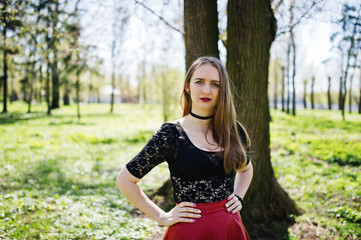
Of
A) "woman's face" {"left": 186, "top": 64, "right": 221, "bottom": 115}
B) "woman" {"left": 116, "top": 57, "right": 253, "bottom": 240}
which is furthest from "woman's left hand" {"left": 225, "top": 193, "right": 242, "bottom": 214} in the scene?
"woman's face" {"left": 186, "top": 64, "right": 221, "bottom": 115}

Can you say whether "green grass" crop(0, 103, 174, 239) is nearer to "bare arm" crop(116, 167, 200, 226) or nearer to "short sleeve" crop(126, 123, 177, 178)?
"bare arm" crop(116, 167, 200, 226)

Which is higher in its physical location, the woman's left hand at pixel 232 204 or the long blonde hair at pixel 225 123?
the long blonde hair at pixel 225 123

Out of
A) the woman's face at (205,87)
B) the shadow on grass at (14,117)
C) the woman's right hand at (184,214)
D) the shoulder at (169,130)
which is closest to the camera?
the woman's right hand at (184,214)

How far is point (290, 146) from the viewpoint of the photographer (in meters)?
10.1

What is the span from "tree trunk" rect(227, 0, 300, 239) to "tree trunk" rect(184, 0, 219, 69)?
394 millimetres

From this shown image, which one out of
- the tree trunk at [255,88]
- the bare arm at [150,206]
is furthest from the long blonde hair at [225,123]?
the tree trunk at [255,88]

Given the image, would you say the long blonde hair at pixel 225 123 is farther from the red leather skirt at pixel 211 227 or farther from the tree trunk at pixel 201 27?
the tree trunk at pixel 201 27

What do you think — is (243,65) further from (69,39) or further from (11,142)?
(11,142)

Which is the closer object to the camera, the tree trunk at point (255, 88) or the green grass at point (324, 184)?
the tree trunk at point (255, 88)

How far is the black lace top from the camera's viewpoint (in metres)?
1.92

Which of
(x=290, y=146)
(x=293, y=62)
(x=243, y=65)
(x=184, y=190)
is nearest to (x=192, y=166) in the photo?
(x=184, y=190)

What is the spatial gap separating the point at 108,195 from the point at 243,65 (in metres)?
3.92

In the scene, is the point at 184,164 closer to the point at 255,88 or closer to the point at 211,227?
the point at 211,227

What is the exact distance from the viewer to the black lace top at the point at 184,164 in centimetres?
192
